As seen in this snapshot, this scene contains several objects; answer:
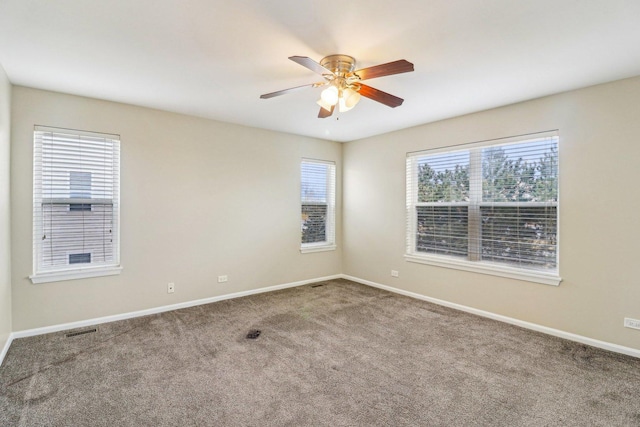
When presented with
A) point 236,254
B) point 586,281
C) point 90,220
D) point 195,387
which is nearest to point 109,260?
point 90,220

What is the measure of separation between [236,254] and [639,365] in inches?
178

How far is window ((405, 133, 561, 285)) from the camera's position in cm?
344

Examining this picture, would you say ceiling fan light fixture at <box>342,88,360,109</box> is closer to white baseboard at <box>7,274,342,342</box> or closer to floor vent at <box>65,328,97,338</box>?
white baseboard at <box>7,274,342,342</box>

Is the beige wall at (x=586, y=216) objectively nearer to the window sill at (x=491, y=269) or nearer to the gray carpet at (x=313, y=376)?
the window sill at (x=491, y=269)

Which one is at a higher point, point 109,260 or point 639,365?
point 109,260

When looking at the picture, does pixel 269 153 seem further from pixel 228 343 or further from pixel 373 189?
pixel 228 343

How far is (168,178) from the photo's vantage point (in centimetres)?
401

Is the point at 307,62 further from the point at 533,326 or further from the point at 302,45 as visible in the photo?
the point at 533,326

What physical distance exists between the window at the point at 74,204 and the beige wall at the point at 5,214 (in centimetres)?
23

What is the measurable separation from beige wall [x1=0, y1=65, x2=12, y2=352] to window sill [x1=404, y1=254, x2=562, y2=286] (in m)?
4.65

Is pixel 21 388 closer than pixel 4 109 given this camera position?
Yes

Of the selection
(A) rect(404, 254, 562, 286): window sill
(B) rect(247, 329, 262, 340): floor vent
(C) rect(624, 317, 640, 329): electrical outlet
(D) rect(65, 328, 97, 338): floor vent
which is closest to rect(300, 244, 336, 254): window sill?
(A) rect(404, 254, 562, 286): window sill

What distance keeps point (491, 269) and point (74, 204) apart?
4.94m

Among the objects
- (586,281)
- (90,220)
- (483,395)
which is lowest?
(483,395)
